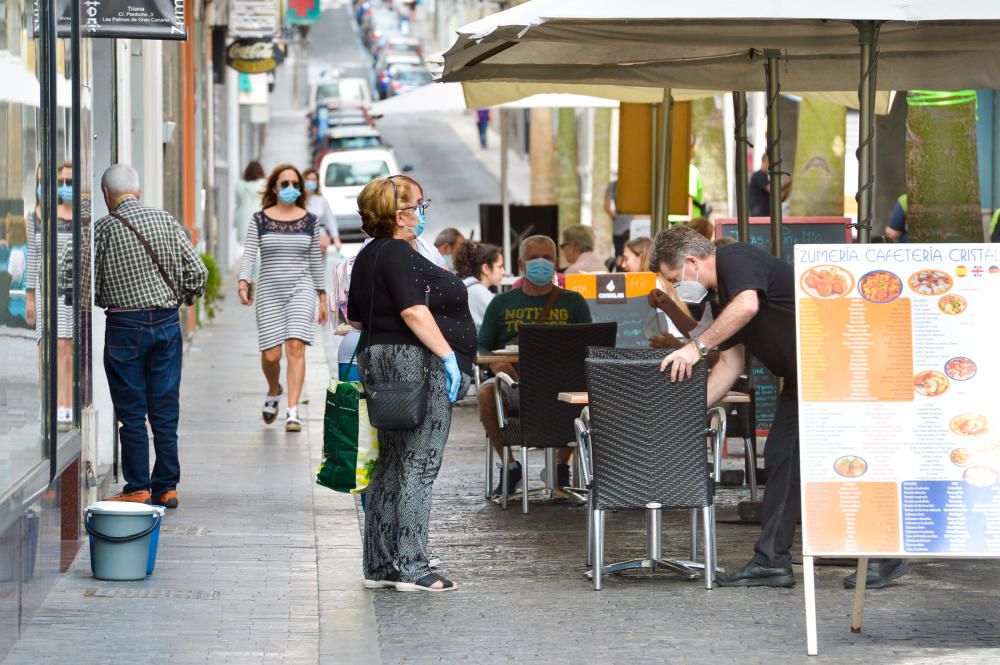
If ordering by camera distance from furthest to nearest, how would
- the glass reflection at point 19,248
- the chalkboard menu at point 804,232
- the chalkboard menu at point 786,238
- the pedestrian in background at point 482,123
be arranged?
the pedestrian in background at point 482,123 < the chalkboard menu at point 804,232 < the chalkboard menu at point 786,238 < the glass reflection at point 19,248

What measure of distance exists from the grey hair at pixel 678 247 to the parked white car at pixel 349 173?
27768mm

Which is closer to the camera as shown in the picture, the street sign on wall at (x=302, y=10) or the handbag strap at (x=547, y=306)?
the handbag strap at (x=547, y=306)

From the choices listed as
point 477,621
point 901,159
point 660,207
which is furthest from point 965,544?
point 901,159

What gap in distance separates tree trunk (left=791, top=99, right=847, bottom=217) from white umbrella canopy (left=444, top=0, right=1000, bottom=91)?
20.2 ft

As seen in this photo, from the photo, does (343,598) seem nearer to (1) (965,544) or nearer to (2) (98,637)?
(2) (98,637)

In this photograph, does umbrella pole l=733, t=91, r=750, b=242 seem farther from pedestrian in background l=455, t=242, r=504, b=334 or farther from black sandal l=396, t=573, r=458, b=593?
black sandal l=396, t=573, r=458, b=593

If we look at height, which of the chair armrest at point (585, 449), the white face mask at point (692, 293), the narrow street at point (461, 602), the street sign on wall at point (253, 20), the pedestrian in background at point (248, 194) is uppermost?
the street sign on wall at point (253, 20)

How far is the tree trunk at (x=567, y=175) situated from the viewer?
26141 mm

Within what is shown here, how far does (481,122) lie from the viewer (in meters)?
52.6

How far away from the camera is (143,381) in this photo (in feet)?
30.8

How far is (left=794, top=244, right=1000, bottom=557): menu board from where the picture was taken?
6.68m

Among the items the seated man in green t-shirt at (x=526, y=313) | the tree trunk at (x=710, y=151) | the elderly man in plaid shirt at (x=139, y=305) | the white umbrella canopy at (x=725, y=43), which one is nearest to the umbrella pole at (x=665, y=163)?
the white umbrella canopy at (x=725, y=43)

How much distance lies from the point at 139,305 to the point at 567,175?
57.3 feet

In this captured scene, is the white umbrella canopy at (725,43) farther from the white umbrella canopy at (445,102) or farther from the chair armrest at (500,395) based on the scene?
the white umbrella canopy at (445,102)
